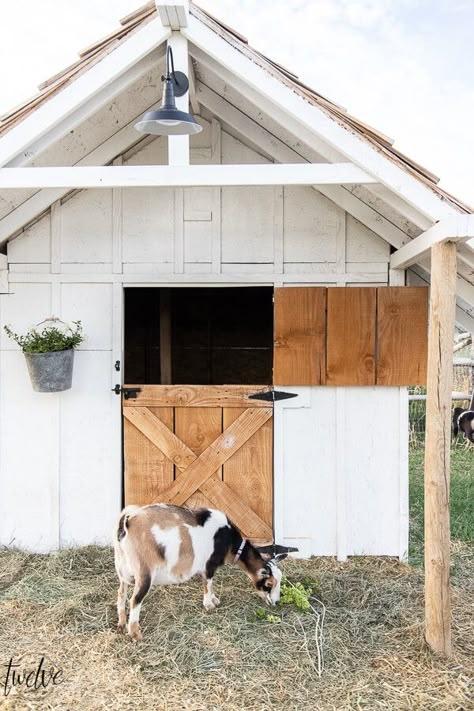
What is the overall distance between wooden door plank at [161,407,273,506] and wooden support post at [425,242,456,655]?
5.25ft

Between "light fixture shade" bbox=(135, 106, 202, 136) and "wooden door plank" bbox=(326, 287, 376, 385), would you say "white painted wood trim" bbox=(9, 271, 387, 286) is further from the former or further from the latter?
"light fixture shade" bbox=(135, 106, 202, 136)

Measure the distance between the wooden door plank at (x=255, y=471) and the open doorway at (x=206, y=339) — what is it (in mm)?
5667

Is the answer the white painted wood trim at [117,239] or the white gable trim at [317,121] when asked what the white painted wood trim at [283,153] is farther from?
the white gable trim at [317,121]

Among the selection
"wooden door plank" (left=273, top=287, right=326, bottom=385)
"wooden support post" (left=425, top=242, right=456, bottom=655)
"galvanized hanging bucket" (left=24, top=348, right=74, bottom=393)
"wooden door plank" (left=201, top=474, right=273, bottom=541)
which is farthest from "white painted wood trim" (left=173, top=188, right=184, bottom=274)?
"wooden support post" (left=425, top=242, right=456, bottom=655)

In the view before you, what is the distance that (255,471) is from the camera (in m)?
5.04

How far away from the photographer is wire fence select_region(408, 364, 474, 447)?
1036 centimetres

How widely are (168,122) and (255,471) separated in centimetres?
275

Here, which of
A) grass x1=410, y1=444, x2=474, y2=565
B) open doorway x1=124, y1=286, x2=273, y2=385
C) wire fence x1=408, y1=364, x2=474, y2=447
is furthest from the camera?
open doorway x1=124, y1=286, x2=273, y2=385

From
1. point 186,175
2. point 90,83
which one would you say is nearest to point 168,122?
point 186,175

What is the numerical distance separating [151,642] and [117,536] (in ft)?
2.09

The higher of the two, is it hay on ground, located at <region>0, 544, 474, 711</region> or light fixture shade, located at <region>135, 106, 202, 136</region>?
light fixture shade, located at <region>135, 106, 202, 136</region>

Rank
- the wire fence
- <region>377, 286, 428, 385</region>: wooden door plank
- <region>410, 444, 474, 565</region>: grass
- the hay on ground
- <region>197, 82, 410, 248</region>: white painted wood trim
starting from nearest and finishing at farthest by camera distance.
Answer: the hay on ground
<region>197, 82, 410, 248</region>: white painted wood trim
<region>377, 286, 428, 385</region>: wooden door plank
<region>410, 444, 474, 565</region>: grass
the wire fence

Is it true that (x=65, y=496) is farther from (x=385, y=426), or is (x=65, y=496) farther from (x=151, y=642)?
(x=385, y=426)

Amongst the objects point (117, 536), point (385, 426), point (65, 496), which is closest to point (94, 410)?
point (65, 496)
